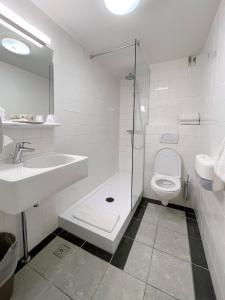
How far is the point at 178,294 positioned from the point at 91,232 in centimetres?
83

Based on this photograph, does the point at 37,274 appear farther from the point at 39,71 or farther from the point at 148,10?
the point at 148,10

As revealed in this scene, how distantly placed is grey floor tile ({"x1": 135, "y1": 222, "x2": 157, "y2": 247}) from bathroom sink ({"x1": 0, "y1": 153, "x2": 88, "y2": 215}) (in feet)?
3.26

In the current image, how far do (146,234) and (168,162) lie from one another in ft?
3.50

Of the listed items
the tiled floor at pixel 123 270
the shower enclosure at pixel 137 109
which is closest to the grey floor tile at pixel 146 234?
the tiled floor at pixel 123 270

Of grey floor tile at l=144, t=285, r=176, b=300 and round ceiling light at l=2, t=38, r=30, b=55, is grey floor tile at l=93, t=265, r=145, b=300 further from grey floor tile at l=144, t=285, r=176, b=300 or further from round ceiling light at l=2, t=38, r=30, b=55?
round ceiling light at l=2, t=38, r=30, b=55

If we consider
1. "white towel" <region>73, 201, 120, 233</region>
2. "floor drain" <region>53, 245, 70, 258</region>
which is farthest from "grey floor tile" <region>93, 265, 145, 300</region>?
"floor drain" <region>53, 245, 70, 258</region>

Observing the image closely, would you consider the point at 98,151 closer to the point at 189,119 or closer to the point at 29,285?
the point at 189,119

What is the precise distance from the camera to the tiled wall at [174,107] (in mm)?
2059

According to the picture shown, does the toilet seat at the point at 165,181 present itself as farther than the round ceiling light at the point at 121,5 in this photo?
Yes

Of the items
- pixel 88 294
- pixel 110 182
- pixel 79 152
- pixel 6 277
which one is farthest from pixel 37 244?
pixel 110 182

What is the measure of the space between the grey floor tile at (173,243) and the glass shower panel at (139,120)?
1.51 ft

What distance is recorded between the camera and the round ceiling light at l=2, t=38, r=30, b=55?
1103 mm

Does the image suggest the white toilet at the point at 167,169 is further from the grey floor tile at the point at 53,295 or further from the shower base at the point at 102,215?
the grey floor tile at the point at 53,295

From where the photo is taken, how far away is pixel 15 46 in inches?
45.7
